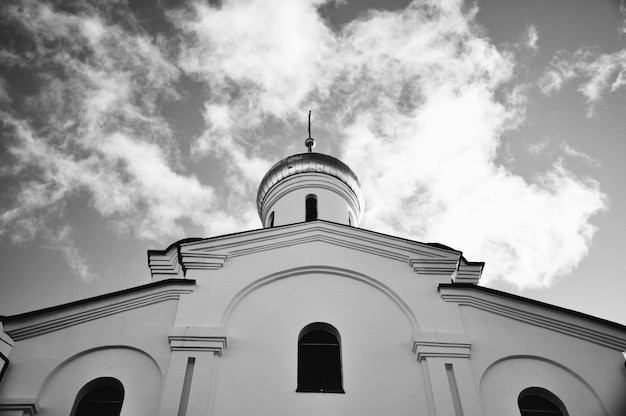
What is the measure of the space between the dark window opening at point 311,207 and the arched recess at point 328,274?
516 centimetres

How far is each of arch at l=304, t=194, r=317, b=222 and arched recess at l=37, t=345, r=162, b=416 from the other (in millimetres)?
7522

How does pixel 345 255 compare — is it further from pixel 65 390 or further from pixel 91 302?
pixel 65 390

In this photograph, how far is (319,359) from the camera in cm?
898

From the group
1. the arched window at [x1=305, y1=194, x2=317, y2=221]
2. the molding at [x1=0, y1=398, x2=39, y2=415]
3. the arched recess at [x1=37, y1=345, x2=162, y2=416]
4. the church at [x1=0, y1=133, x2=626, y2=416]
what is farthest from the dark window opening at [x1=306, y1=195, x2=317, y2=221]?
the molding at [x1=0, y1=398, x2=39, y2=415]

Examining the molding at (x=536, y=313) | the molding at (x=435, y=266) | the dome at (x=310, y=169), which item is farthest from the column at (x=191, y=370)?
the dome at (x=310, y=169)

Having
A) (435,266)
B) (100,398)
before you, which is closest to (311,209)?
(435,266)

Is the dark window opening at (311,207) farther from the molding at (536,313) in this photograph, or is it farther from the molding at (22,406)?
the molding at (22,406)

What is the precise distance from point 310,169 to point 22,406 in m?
10.3

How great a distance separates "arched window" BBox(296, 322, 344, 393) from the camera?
28.2ft

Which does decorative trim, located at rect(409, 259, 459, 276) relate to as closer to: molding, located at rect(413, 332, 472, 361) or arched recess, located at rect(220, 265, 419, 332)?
arched recess, located at rect(220, 265, 419, 332)

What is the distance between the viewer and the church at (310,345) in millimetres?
8273

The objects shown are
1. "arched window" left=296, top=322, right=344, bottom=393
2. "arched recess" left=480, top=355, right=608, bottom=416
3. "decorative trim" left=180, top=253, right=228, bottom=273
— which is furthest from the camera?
"decorative trim" left=180, top=253, right=228, bottom=273

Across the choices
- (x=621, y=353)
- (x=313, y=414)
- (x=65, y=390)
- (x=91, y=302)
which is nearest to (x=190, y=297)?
(x=91, y=302)

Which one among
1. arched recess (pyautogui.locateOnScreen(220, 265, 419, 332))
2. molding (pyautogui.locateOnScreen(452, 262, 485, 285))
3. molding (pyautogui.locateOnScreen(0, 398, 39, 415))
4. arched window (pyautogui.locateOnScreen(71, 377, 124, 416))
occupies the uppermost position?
molding (pyautogui.locateOnScreen(452, 262, 485, 285))
